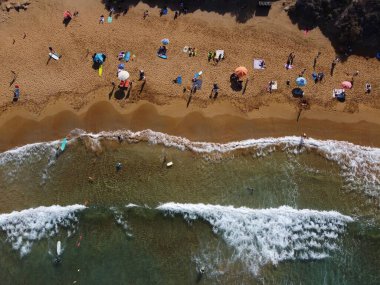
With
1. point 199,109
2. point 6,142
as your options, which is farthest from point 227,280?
point 6,142

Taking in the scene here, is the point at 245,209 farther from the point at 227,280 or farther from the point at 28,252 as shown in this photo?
the point at 28,252

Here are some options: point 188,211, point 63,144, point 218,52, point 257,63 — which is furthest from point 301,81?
point 63,144

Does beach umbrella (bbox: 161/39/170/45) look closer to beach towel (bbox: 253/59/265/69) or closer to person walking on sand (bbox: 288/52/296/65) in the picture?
beach towel (bbox: 253/59/265/69)

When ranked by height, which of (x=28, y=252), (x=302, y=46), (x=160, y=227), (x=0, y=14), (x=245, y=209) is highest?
(x=302, y=46)

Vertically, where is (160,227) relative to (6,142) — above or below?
below

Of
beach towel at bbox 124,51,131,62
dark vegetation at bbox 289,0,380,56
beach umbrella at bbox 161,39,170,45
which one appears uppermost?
dark vegetation at bbox 289,0,380,56

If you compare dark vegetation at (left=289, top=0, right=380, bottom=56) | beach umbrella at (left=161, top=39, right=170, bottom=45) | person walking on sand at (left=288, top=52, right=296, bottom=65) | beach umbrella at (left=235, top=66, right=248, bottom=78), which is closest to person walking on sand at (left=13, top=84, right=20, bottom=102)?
beach umbrella at (left=161, top=39, right=170, bottom=45)

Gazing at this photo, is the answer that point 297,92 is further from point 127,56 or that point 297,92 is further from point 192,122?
point 127,56

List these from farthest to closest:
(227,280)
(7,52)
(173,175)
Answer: (7,52) < (173,175) < (227,280)
